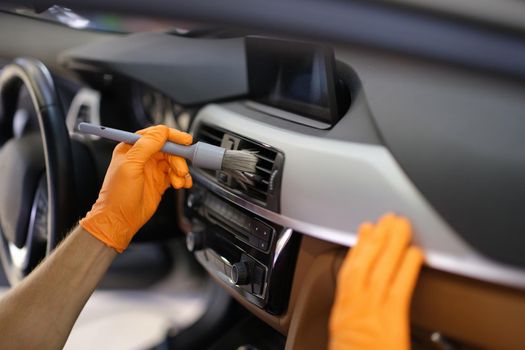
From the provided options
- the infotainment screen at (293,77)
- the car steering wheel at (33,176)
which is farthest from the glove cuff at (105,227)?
the infotainment screen at (293,77)

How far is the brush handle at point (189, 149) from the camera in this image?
0.75 metres

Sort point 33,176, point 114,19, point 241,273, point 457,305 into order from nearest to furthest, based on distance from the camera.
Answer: point 114,19, point 457,305, point 241,273, point 33,176

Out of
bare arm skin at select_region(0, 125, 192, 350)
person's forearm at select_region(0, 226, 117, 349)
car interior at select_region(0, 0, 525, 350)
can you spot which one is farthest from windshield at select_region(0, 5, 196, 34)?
person's forearm at select_region(0, 226, 117, 349)

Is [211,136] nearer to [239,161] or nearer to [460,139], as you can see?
[239,161]

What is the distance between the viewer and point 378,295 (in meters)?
0.58

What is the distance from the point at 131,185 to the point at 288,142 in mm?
246

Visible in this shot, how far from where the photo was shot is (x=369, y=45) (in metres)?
0.40

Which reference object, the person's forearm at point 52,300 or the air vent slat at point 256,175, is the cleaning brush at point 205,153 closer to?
the air vent slat at point 256,175

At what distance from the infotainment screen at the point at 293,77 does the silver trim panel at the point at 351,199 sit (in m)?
0.06

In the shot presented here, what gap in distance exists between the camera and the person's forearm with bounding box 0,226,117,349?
804 millimetres

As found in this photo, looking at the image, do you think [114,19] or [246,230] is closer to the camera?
[114,19]

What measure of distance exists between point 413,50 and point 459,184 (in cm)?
26

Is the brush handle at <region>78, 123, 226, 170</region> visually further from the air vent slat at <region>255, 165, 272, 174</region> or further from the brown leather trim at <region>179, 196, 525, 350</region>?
the brown leather trim at <region>179, 196, 525, 350</region>

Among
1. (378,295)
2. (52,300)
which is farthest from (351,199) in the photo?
(52,300)
